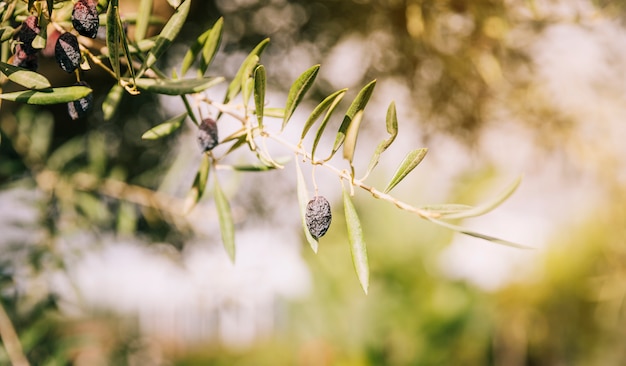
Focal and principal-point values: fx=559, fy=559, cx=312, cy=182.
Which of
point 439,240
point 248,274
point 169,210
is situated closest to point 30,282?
point 169,210

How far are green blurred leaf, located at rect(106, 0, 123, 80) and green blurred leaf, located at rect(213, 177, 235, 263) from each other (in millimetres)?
97

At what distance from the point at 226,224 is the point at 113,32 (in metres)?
0.12

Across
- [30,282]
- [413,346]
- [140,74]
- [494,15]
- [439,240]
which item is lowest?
[413,346]

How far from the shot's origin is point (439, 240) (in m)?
1.66

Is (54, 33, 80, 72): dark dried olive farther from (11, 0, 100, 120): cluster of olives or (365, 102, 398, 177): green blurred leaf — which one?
(365, 102, 398, 177): green blurred leaf

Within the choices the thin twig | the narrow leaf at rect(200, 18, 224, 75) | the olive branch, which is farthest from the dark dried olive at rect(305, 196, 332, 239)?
the thin twig

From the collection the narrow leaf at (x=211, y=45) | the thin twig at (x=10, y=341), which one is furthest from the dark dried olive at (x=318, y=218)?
the thin twig at (x=10, y=341)

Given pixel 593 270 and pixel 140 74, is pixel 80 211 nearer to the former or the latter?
pixel 140 74

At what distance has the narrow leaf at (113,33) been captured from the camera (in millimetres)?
213

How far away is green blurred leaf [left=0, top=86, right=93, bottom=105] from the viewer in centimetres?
22

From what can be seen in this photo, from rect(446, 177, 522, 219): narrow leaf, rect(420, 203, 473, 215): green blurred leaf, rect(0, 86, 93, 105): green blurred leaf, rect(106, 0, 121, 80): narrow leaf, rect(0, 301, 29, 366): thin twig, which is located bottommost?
rect(0, 301, 29, 366): thin twig

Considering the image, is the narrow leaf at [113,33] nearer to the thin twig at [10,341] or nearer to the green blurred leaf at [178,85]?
the green blurred leaf at [178,85]

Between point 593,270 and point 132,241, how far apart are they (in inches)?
79.7

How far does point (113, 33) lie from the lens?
8.7 inches
